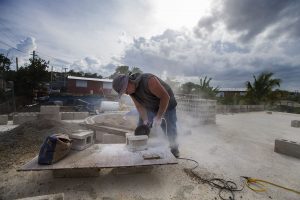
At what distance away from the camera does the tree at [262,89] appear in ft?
59.2

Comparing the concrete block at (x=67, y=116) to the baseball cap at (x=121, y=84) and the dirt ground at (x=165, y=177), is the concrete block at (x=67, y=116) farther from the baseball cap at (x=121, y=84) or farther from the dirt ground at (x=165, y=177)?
the baseball cap at (x=121, y=84)

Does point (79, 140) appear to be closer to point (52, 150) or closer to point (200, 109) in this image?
point (52, 150)

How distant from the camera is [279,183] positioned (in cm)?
247

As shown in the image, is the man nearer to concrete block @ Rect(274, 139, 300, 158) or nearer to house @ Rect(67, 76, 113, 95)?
concrete block @ Rect(274, 139, 300, 158)

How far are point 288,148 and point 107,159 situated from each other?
3.96m

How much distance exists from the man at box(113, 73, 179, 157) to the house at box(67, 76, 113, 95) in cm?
2044

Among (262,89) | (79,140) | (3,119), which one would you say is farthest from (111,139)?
(262,89)

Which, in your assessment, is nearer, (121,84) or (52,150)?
(52,150)

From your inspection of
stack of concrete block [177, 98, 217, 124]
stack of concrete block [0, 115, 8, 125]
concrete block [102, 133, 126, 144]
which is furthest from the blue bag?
stack of concrete block [0, 115, 8, 125]

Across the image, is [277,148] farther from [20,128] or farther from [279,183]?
[20,128]

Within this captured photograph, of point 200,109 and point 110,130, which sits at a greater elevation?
point 200,109

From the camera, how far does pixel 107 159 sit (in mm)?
2389

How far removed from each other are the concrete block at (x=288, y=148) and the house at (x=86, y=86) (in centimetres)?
2107

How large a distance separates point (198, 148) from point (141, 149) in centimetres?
188
